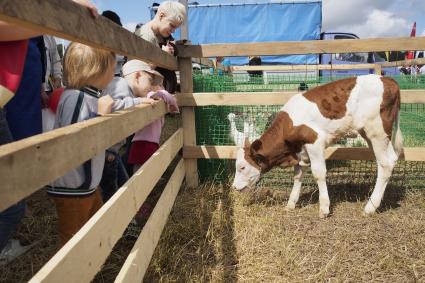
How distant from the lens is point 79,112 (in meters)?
2.16

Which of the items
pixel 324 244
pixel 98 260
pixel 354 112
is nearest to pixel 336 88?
pixel 354 112

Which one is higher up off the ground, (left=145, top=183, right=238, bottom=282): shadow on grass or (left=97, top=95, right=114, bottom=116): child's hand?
(left=97, top=95, right=114, bottom=116): child's hand

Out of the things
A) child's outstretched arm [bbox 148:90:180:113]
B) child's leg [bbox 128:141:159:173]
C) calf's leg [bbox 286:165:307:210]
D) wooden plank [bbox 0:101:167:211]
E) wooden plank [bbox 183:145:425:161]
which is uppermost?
child's outstretched arm [bbox 148:90:180:113]

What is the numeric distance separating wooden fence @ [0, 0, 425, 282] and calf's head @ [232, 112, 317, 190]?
345 millimetres

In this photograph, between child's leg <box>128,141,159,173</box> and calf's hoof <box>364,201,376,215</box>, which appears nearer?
child's leg <box>128,141,159,173</box>

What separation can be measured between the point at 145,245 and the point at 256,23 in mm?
15696

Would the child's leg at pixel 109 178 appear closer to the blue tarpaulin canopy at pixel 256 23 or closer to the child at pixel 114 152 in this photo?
the child at pixel 114 152

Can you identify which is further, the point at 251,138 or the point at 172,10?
the point at 251,138

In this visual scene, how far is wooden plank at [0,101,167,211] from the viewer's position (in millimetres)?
1026

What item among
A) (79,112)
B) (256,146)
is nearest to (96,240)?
(79,112)

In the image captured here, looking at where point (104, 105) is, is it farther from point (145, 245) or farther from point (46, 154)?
point (46, 154)

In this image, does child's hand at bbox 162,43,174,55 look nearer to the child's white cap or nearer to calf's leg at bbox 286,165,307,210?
the child's white cap

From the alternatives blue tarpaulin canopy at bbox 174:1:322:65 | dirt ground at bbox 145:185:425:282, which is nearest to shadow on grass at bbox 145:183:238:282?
dirt ground at bbox 145:185:425:282

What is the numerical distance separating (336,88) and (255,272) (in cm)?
186
